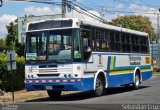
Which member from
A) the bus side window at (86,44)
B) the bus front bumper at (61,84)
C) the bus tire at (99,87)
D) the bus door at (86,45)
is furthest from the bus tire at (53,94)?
the bus side window at (86,44)

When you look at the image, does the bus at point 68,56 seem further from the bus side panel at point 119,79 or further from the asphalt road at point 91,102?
the asphalt road at point 91,102

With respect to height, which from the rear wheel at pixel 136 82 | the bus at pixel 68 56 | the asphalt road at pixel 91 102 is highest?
the bus at pixel 68 56

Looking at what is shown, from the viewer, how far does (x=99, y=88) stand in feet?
67.4

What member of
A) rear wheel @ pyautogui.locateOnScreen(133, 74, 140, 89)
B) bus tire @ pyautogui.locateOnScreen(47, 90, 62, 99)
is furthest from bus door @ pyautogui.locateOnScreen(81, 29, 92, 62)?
rear wheel @ pyautogui.locateOnScreen(133, 74, 140, 89)

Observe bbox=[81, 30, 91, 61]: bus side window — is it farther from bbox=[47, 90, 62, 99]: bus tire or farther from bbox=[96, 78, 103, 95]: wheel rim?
bbox=[47, 90, 62, 99]: bus tire

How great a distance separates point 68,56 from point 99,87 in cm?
258

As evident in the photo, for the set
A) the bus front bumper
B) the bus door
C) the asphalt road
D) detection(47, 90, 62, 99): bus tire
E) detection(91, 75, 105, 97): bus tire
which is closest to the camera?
the asphalt road

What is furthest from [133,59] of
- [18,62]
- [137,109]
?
[137,109]

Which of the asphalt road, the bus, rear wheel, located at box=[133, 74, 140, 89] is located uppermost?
the bus

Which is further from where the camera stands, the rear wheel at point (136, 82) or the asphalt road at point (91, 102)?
the rear wheel at point (136, 82)

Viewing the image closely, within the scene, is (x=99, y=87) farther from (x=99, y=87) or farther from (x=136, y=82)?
(x=136, y=82)

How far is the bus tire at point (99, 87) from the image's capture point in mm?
20266

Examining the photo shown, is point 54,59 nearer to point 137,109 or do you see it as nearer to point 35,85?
point 35,85

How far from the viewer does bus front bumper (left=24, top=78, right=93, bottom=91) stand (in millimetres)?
18766
